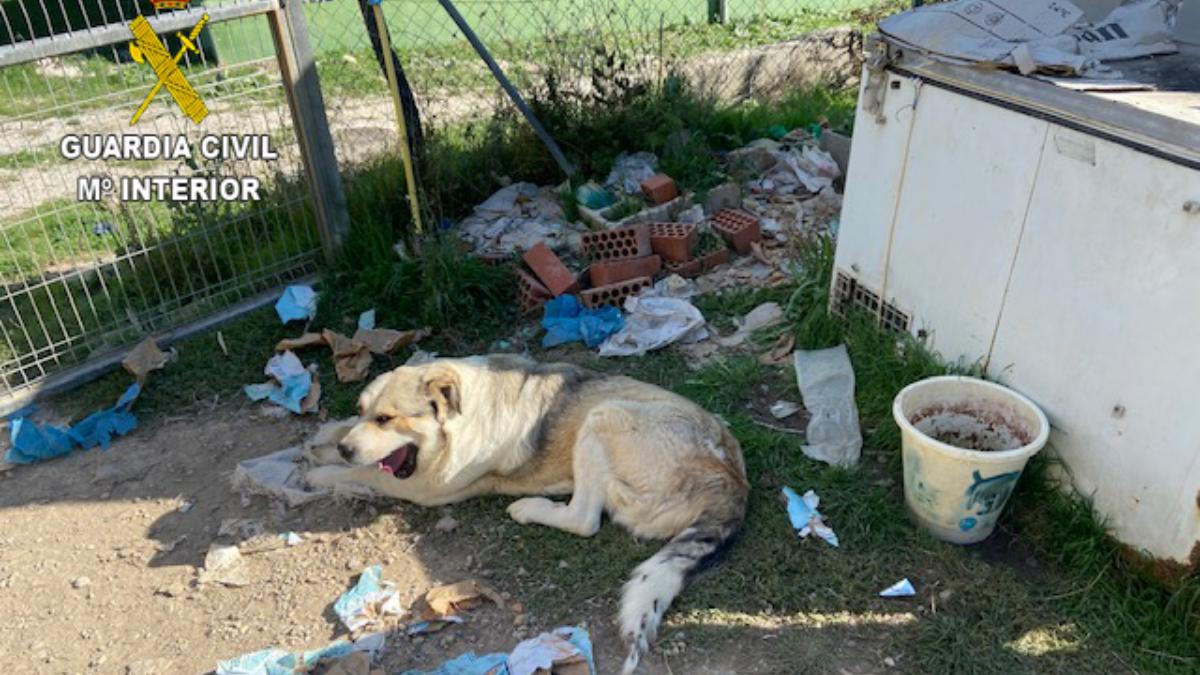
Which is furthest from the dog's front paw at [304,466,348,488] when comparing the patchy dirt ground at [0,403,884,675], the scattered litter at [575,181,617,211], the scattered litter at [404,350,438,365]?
the scattered litter at [575,181,617,211]

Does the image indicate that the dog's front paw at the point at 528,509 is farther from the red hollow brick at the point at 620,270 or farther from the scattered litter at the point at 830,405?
the red hollow brick at the point at 620,270

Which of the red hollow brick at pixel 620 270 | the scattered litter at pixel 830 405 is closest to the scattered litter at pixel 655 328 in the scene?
the red hollow brick at pixel 620 270

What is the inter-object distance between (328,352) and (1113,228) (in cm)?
418

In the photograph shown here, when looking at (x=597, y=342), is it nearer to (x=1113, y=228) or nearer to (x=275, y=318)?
(x=275, y=318)

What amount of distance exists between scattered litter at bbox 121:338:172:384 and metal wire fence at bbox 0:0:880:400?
0.97 feet

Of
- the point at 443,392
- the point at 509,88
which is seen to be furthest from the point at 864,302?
the point at 509,88

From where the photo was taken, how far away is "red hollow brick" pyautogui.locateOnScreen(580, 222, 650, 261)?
5.71 meters

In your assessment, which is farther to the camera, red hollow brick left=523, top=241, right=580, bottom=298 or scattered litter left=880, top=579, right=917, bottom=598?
red hollow brick left=523, top=241, right=580, bottom=298

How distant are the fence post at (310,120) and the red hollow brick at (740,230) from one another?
2.57 m

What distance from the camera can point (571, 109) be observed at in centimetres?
674

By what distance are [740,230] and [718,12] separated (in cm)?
605

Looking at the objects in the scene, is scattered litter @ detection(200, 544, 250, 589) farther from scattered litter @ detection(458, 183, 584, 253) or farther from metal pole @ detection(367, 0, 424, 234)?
scattered litter @ detection(458, 183, 584, 253)

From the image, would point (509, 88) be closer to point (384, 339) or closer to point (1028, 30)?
point (384, 339)

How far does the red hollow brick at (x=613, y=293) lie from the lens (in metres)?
5.46
